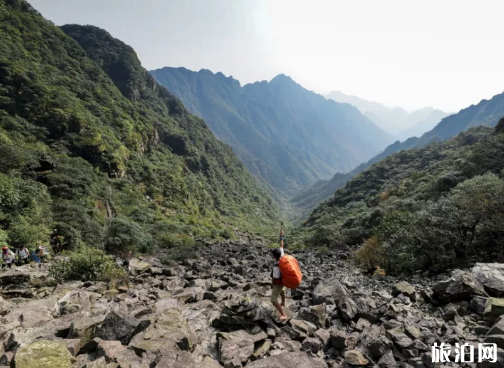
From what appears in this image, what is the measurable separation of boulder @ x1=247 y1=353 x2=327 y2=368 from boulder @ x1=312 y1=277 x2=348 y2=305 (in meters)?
2.64

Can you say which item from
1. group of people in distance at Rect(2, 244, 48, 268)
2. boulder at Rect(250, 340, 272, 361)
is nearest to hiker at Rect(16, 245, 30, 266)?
group of people in distance at Rect(2, 244, 48, 268)

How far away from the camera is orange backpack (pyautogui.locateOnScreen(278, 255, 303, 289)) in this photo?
6457mm

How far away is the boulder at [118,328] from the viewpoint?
229 inches

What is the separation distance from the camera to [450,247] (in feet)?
40.3

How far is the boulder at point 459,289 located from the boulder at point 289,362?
→ 490 cm

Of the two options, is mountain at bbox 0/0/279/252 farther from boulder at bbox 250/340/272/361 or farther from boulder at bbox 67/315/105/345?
boulder at bbox 250/340/272/361

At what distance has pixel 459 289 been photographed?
748 centimetres

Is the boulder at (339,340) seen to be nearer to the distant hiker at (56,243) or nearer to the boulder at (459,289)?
the boulder at (459,289)

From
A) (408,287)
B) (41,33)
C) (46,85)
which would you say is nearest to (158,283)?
(408,287)

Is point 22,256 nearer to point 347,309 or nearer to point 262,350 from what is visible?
point 262,350

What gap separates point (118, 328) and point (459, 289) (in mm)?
8966

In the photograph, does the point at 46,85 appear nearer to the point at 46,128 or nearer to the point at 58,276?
the point at 46,128

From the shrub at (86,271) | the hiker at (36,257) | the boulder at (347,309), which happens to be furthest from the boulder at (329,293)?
the hiker at (36,257)

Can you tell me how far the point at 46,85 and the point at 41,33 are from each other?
965 inches
